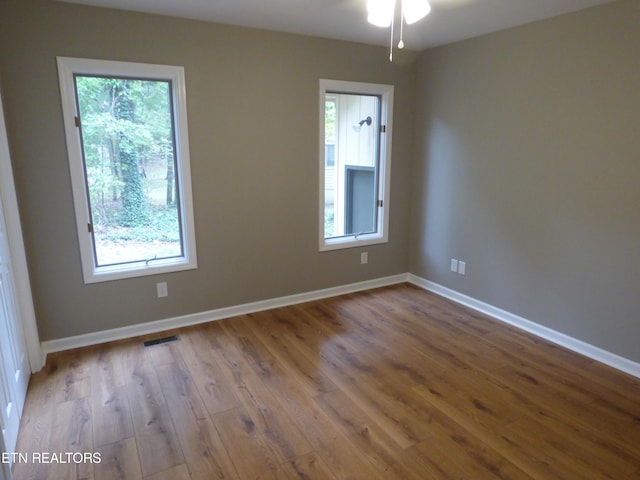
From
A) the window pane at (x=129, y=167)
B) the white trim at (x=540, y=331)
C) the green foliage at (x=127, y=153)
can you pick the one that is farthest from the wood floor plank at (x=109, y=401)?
the white trim at (x=540, y=331)

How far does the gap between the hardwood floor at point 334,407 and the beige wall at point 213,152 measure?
44 centimetres

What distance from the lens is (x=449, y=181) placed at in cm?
389

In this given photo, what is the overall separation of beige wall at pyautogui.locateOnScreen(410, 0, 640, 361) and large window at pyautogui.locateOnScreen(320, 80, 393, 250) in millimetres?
457

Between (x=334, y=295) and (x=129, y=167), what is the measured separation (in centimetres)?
222

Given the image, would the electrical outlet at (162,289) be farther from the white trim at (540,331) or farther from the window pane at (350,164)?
the white trim at (540,331)

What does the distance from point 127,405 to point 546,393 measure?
2565 mm

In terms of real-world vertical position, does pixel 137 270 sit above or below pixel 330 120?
below

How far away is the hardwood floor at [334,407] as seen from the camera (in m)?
1.94

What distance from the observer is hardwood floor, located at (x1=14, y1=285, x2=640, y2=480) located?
6.36 ft

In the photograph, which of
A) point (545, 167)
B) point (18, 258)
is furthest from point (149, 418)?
point (545, 167)

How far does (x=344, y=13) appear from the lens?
288cm

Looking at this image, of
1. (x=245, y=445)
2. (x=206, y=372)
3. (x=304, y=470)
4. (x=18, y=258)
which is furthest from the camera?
(x=206, y=372)

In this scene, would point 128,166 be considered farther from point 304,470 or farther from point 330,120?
point 304,470

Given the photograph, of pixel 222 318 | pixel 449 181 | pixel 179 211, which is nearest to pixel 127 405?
pixel 222 318
